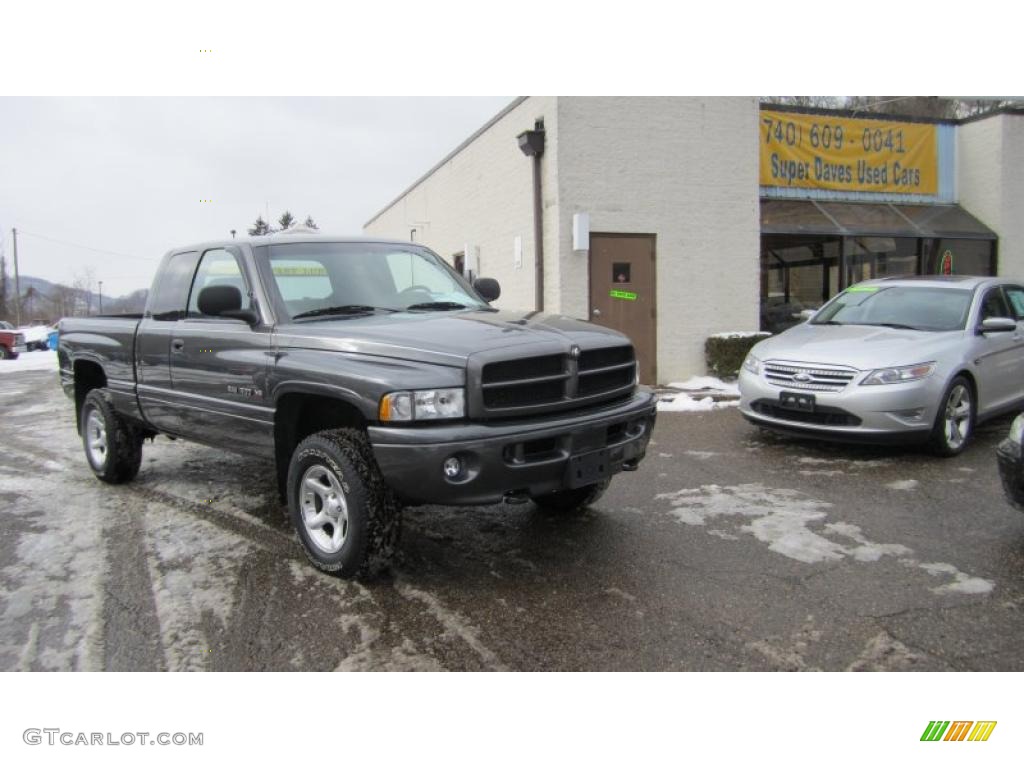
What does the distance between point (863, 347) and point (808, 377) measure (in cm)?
55

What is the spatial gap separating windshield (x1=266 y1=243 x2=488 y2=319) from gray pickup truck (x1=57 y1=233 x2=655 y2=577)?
0.4 inches

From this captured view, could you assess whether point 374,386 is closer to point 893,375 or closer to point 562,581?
point 562,581

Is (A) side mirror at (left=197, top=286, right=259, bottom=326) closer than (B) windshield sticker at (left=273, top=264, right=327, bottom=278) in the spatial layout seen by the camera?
Yes

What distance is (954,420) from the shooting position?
6.50 meters

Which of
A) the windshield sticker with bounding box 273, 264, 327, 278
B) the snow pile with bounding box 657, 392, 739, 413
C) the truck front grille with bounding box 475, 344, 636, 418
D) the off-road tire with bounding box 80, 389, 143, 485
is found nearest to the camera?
the truck front grille with bounding box 475, 344, 636, 418

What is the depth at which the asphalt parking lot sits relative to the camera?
10.2 feet

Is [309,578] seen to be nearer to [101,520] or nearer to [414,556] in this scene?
[414,556]

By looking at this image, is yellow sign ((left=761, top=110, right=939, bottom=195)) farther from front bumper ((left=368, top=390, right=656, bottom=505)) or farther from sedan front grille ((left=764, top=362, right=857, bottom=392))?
front bumper ((left=368, top=390, right=656, bottom=505))

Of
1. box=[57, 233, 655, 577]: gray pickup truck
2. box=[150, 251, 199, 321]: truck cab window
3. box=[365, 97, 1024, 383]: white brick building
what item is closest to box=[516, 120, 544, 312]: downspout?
box=[365, 97, 1024, 383]: white brick building

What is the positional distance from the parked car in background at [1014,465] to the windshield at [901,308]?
2.90 metres

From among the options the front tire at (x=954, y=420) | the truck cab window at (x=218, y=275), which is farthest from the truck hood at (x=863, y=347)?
the truck cab window at (x=218, y=275)

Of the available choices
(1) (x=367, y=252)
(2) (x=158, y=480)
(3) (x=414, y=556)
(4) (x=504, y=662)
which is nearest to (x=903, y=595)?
(4) (x=504, y=662)

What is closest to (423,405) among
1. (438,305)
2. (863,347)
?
(438,305)

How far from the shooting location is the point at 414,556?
4250 mm
